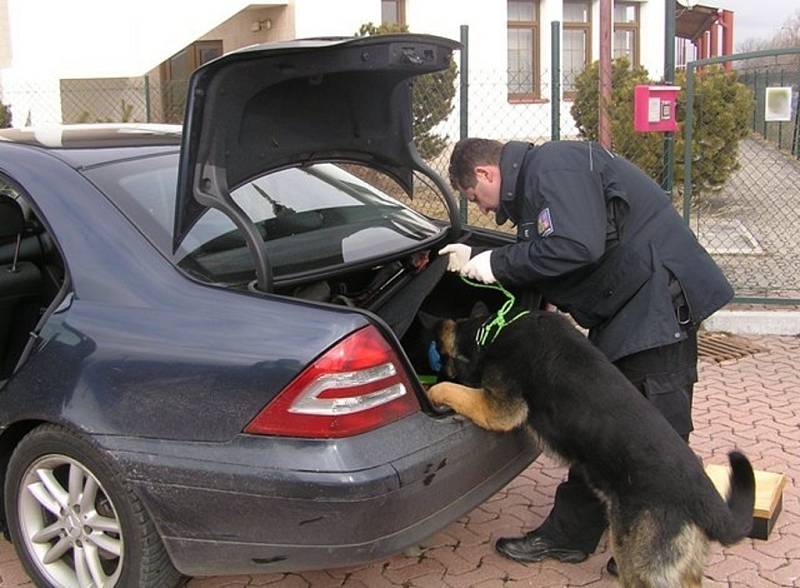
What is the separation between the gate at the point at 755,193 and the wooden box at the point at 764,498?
3026mm

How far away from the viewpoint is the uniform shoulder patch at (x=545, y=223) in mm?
2873

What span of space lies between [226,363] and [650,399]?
1.50m

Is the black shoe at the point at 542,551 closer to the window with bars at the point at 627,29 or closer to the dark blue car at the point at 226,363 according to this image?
the dark blue car at the point at 226,363

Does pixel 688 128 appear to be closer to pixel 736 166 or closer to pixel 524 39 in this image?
pixel 736 166

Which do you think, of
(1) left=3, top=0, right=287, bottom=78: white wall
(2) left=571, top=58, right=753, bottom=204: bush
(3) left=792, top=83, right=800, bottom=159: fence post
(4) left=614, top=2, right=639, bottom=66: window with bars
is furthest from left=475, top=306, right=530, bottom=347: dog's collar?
(4) left=614, top=2, right=639, bottom=66: window with bars

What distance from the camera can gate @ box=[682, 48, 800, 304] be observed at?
23.3ft

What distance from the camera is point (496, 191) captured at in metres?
3.09

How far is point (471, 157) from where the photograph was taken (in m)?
3.09

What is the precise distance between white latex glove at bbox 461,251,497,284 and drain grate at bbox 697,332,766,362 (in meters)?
3.10

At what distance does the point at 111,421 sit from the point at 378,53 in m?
1.34

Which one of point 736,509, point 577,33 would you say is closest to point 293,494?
point 736,509

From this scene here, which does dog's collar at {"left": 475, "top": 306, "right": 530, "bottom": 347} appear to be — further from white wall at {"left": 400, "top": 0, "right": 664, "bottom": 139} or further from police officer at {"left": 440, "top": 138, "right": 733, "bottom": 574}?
white wall at {"left": 400, "top": 0, "right": 664, "bottom": 139}

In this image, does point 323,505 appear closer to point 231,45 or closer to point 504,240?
point 504,240

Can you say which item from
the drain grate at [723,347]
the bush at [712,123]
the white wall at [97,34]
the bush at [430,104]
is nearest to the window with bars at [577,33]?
the white wall at [97,34]
